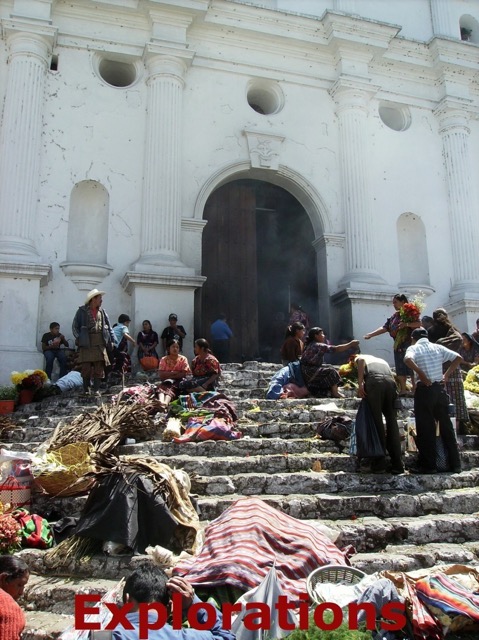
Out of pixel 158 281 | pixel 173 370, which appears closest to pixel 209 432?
pixel 173 370

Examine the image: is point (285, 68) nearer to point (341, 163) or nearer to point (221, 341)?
point (341, 163)

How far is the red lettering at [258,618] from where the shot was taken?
334 centimetres

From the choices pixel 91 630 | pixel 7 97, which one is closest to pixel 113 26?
pixel 7 97

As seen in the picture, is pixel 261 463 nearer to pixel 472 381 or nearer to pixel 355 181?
pixel 472 381

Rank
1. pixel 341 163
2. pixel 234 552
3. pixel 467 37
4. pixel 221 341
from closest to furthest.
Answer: pixel 234 552, pixel 221 341, pixel 341 163, pixel 467 37

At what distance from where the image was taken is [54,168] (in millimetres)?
12125

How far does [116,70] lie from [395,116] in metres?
7.09

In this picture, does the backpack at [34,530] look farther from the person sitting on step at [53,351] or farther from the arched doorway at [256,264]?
the arched doorway at [256,264]

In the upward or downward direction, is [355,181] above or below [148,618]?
above

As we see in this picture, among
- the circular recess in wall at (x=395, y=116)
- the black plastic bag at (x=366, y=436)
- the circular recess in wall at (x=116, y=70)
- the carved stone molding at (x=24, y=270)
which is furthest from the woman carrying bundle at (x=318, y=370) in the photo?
the circular recess in wall at (x=395, y=116)

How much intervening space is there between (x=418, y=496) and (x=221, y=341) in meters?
6.32

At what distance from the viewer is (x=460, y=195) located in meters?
14.6

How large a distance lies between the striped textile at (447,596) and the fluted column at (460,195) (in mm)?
11089

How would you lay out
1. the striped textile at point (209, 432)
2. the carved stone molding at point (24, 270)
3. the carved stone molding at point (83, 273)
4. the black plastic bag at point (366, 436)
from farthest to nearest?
1. the carved stone molding at point (83, 273)
2. the carved stone molding at point (24, 270)
3. the striped textile at point (209, 432)
4. the black plastic bag at point (366, 436)
